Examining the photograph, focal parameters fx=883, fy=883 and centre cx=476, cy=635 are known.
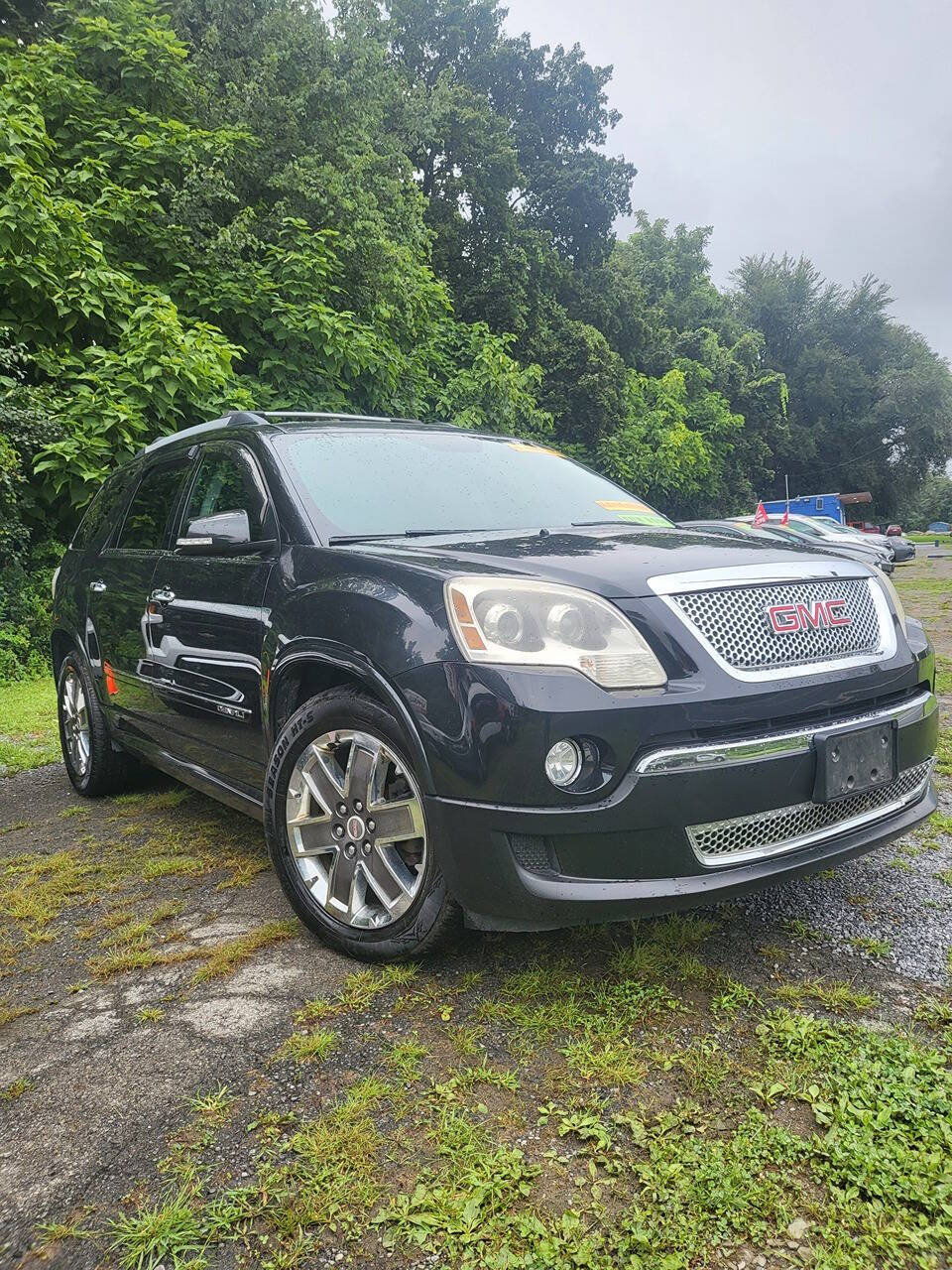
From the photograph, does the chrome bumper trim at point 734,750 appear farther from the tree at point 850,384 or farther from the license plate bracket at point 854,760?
the tree at point 850,384

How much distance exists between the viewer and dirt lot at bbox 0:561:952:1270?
1544 millimetres

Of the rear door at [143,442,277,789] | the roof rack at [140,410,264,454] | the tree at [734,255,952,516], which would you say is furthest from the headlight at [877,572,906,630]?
the tree at [734,255,952,516]

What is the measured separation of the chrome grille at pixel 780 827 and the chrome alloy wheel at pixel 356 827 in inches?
28.5

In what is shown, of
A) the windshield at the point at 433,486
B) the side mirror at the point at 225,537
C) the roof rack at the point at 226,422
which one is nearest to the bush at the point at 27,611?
the roof rack at the point at 226,422

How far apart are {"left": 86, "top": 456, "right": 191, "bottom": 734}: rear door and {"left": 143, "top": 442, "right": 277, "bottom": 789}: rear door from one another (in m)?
0.15

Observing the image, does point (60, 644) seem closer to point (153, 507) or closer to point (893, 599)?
point (153, 507)

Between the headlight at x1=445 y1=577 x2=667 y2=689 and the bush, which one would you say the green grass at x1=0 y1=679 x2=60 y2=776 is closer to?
the bush

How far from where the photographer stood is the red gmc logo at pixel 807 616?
2.34 metres

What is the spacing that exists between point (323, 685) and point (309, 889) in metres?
0.61

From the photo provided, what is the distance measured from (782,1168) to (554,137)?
34.7 m

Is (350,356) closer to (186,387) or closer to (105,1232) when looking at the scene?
(186,387)

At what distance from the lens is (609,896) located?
6.87 ft

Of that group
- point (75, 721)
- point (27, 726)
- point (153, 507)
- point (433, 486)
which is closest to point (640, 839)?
point (433, 486)

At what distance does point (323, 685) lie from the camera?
107 inches
